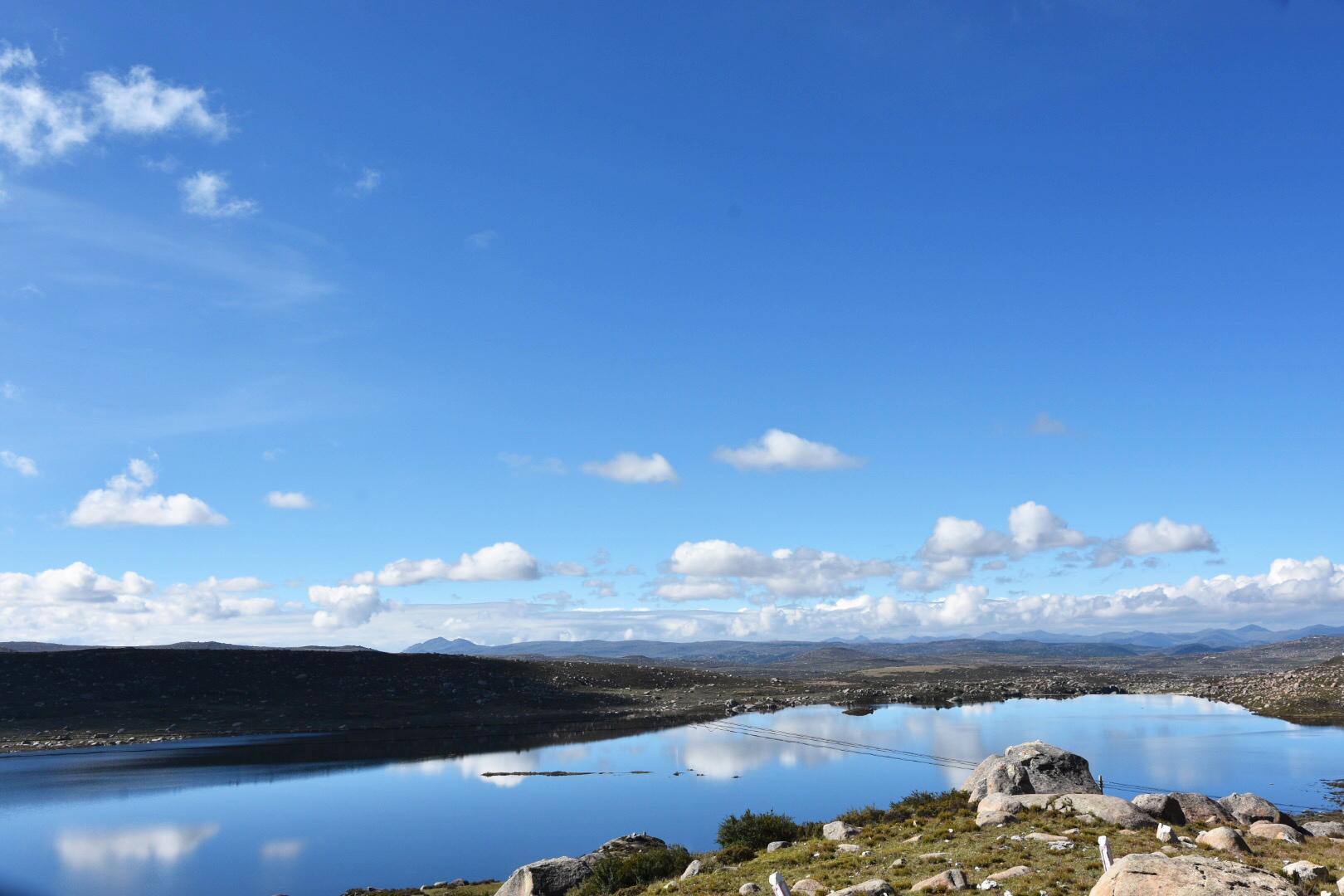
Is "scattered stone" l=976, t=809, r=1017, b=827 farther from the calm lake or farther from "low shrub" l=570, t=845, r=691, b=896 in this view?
the calm lake

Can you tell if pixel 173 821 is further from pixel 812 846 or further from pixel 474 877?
pixel 812 846

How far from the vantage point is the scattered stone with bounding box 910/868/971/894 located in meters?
18.9

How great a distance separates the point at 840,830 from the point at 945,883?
11.5 metres

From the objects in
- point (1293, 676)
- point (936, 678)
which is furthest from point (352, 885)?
point (936, 678)

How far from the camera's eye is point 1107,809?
26984 millimetres

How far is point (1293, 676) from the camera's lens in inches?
4503

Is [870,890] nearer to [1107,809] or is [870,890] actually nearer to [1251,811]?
[1107,809]

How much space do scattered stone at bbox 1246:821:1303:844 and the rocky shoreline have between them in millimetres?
51

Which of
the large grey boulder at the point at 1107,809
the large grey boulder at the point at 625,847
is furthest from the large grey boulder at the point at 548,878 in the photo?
the large grey boulder at the point at 1107,809

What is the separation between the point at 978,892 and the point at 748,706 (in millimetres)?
97100

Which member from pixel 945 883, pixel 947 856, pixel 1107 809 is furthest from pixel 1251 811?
pixel 945 883

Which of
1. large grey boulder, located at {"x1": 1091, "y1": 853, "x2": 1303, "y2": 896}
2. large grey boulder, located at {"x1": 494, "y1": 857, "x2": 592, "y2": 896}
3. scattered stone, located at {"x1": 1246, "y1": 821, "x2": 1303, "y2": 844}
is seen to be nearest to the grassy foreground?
scattered stone, located at {"x1": 1246, "y1": 821, "x2": 1303, "y2": 844}

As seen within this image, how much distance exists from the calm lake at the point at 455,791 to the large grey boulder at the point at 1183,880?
1043 inches

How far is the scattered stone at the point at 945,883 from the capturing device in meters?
18.9
